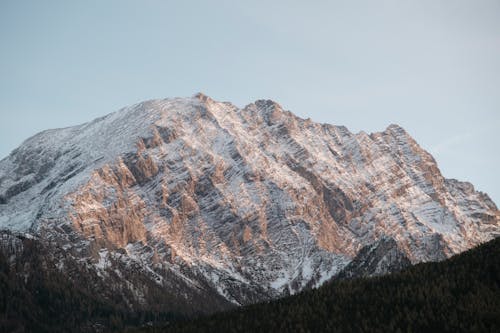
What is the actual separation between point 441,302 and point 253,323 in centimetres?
4993

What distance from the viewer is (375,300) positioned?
188 m

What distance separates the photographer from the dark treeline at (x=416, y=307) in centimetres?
16262

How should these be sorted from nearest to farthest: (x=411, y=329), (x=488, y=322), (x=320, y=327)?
(x=488, y=322)
(x=411, y=329)
(x=320, y=327)

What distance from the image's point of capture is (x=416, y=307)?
175500 millimetres

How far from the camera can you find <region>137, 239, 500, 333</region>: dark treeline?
163 meters

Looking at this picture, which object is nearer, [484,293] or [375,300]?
[484,293]

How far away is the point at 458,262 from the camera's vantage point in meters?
193

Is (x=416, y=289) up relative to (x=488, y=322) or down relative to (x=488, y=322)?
up

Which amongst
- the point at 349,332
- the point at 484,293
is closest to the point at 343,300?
the point at 349,332

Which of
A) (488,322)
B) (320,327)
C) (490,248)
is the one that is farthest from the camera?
(490,248)

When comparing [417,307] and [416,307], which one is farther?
[416,307]

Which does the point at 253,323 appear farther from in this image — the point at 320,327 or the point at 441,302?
the point at 441,302

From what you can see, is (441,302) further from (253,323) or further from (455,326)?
(253,323)

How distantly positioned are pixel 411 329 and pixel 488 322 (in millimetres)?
17689
